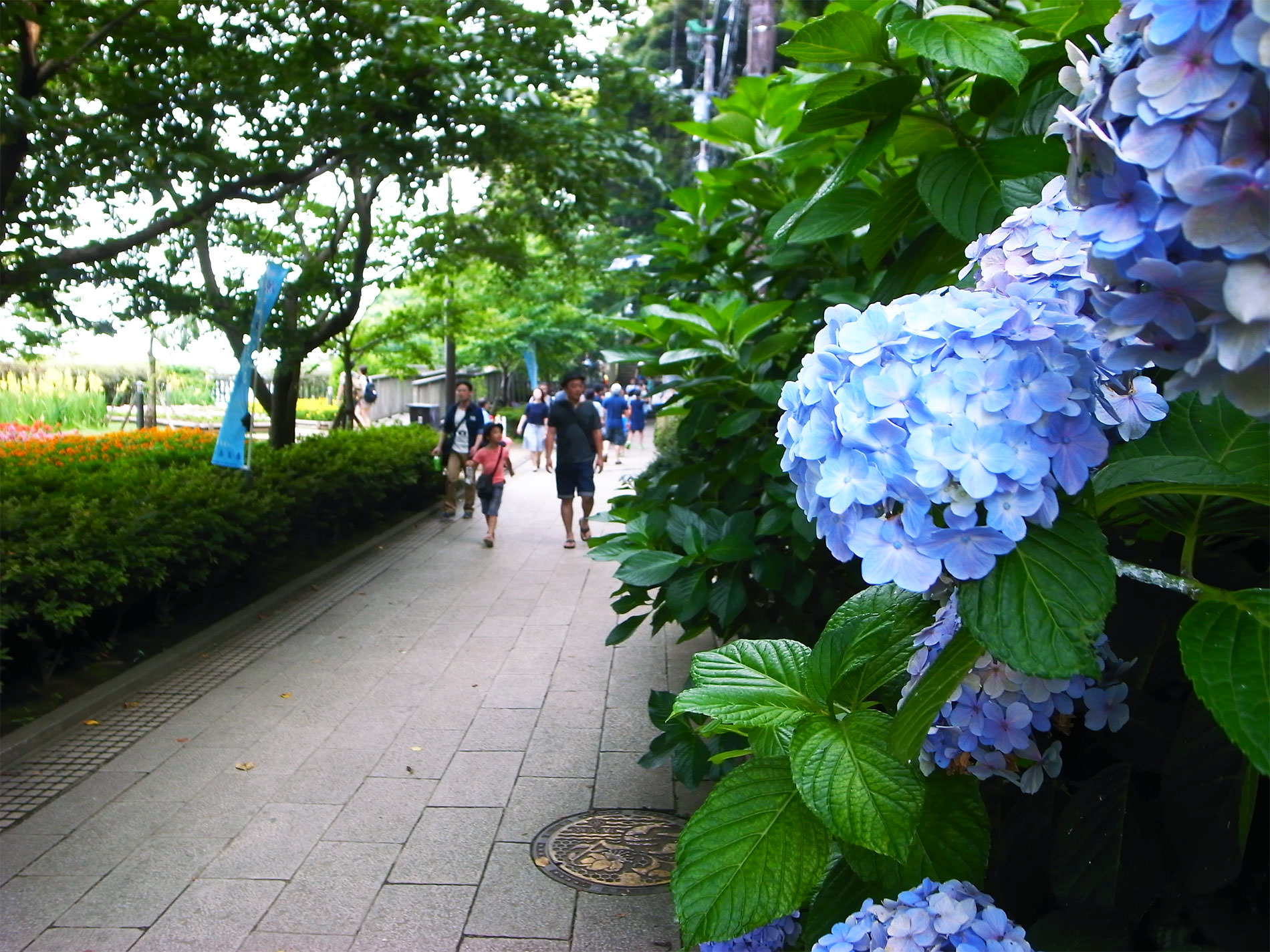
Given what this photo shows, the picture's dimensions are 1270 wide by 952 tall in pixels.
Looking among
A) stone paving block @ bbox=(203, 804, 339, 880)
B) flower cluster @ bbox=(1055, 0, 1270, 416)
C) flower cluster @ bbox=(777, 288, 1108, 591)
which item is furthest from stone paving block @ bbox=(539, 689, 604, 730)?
flower cluster @ bbox=(1055, 0, 1270, 416)

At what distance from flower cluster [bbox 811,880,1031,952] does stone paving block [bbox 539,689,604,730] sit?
16.1 ft

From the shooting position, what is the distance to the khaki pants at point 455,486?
14383 millimetres

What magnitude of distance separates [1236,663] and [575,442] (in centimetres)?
1136

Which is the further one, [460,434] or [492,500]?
[460,434]

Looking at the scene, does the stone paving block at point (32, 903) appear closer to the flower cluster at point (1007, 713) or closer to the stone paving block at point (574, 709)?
the stone paving block at point (574, 709)

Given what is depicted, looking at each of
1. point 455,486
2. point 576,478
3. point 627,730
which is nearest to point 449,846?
point 627,730

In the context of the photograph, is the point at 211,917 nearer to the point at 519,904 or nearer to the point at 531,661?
the point at 519,904

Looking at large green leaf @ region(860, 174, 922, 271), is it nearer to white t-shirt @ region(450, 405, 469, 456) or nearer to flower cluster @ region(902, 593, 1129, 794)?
flower cluster @ region(902, 593, 1129, 794)

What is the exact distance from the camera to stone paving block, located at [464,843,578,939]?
3.69m

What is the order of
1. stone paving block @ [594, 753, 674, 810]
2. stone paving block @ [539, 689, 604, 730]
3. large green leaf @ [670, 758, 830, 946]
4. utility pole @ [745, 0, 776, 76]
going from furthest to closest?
utility pole @ [745, 0, 776, 76], stone paving block @ [539, 689, 604, 730], stone paving block @ [594, 753, 674, 810], large green leaf @ [670, 758, 830, 946]

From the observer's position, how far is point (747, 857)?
3.52 ft

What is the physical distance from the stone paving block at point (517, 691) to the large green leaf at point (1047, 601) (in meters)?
5.69

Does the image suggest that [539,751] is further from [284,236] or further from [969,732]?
[284,236]

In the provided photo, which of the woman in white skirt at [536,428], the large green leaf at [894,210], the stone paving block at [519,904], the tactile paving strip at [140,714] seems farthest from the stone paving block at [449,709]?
the woman in white skirt at [536,428]
